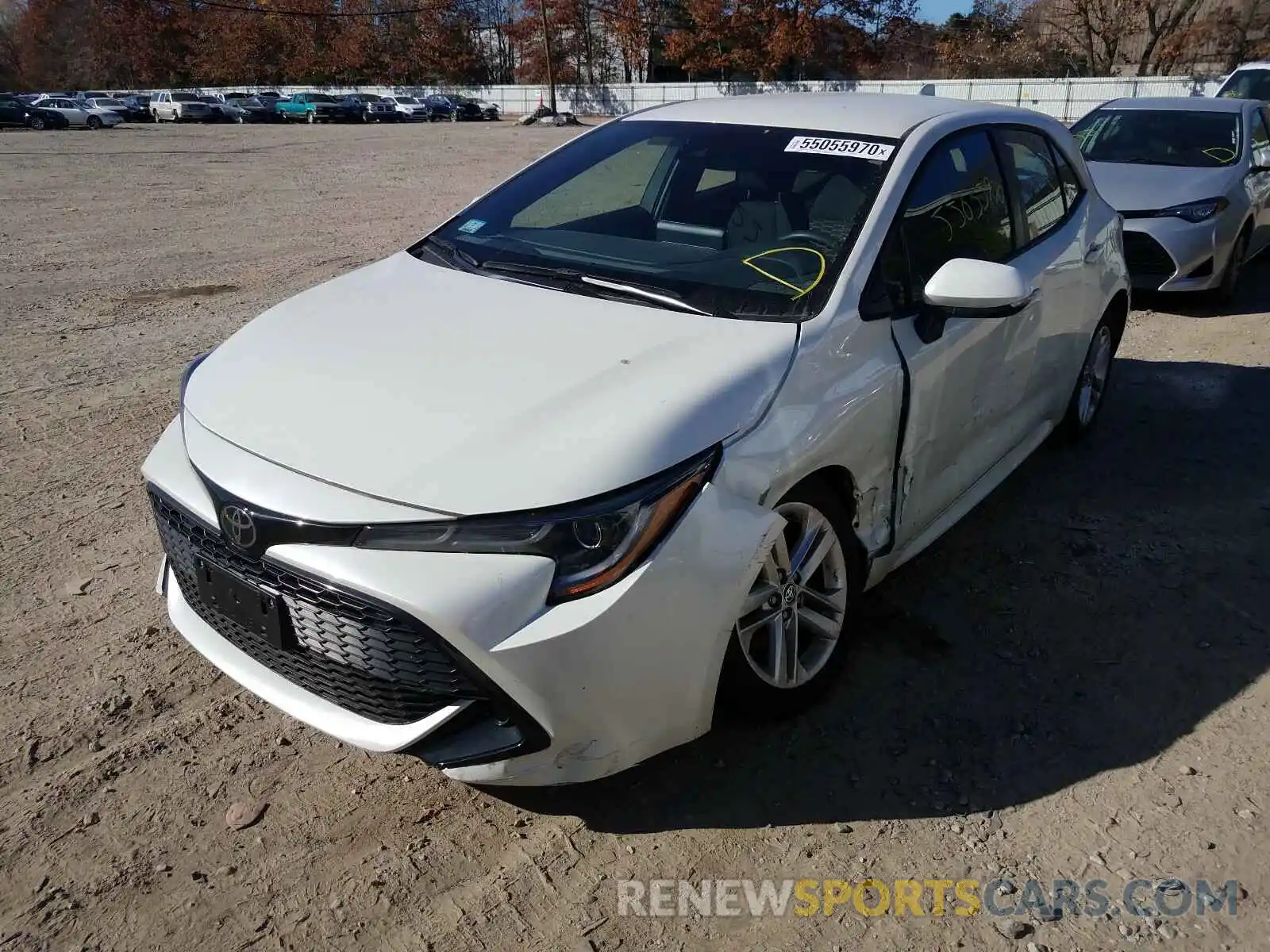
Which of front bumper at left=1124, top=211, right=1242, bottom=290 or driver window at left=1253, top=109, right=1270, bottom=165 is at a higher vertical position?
driver window at left=1253, top=109, right=1270, bottom=165

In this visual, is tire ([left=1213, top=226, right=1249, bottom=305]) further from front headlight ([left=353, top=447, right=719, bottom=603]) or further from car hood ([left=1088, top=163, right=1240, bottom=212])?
front headlight ([left=353, top=447, right=719, bottom=603])

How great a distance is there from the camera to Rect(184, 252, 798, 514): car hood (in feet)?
7.79

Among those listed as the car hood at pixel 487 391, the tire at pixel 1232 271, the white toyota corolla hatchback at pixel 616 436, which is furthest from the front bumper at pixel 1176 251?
the car hood at pixel 487 391

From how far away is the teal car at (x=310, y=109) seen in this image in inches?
1961

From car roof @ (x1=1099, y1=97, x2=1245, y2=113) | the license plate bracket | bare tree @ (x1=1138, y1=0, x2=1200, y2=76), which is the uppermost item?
car roof @ (x1=1099, y1=97, x2=1245, y2=113)

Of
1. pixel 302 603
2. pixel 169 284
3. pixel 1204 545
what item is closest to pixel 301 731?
pixel 302 603

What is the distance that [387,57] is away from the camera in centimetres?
7162

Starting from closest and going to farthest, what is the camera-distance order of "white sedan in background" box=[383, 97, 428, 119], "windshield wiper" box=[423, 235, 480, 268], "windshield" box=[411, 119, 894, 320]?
"windshield" box=[411, 119, 894, 320], "windshield wiper" box=[423, 235, 480, 268], "white sedan in background" box=[383, 97, 428, 119]

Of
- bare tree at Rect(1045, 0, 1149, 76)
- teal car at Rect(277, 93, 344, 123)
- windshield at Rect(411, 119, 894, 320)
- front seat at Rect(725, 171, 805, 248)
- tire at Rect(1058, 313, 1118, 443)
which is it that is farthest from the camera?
teal car at Rect(277, 93, 344, 123)

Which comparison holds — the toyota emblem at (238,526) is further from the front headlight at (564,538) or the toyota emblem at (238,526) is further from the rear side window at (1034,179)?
the rear side window at (1034,179)

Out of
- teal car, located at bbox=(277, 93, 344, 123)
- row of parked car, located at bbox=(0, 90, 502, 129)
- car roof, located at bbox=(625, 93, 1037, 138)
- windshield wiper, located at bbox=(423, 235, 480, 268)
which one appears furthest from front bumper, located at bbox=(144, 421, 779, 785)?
teal car, located at bbox=(277, 93, 344, 123)

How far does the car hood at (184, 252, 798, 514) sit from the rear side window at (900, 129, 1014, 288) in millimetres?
786

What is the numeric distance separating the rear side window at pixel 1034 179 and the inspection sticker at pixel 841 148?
2.98 ft

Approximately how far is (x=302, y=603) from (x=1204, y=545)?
3.67 metres
